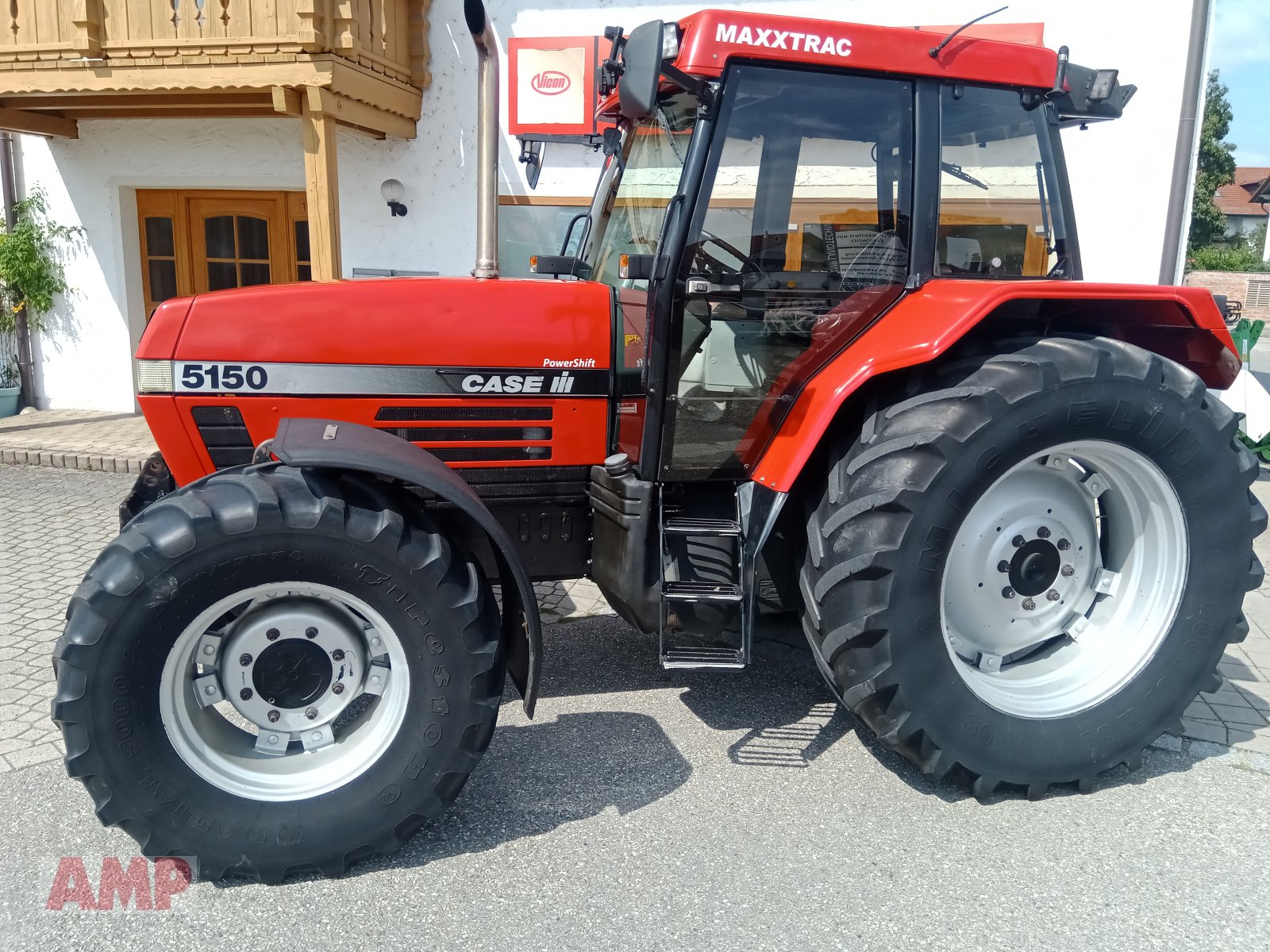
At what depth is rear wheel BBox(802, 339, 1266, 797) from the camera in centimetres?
260

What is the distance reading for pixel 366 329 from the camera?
2785 millimetres

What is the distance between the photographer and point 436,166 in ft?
26.8

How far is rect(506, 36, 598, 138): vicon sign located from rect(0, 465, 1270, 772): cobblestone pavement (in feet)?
14.3

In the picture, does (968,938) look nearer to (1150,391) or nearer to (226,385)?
(1150,391)

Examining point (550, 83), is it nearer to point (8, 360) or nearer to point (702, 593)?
point (8, 360)

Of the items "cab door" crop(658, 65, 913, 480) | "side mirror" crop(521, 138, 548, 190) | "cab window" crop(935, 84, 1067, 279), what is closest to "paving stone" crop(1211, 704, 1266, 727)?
"cab window" crop(935, 84, 1067, 279)

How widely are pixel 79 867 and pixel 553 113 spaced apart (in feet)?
22.1

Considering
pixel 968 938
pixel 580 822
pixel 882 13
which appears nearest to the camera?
pixel 968 938

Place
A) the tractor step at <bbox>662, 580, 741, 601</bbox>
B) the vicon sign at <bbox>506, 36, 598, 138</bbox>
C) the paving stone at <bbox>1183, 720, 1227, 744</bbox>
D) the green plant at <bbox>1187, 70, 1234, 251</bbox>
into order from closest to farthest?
the tractor step at <bbox>662, 580, 741, 601</bbox> < the paving stone at <bbox>1183, 720, 1227, 744</bbox> < the vicon sign at <bbox>506, 36, 598, 138</bbox> < the green plant at <bbox>1187, 70, 1234, 251</bbox>

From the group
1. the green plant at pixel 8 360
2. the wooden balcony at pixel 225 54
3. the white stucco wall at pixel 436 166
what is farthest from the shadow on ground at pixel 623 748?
the green plant at pixel 8 360

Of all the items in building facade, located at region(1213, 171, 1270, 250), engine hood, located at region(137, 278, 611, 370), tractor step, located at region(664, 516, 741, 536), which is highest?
building facade, located at region(1213, 171, 1270, 250)

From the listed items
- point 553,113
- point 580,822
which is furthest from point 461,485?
point 553,113

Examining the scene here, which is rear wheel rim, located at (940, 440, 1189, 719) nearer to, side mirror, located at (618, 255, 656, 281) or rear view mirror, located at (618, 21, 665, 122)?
side mirror, located at (618, 255, 656, 281)

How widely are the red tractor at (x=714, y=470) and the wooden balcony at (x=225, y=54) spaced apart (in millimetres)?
4630
